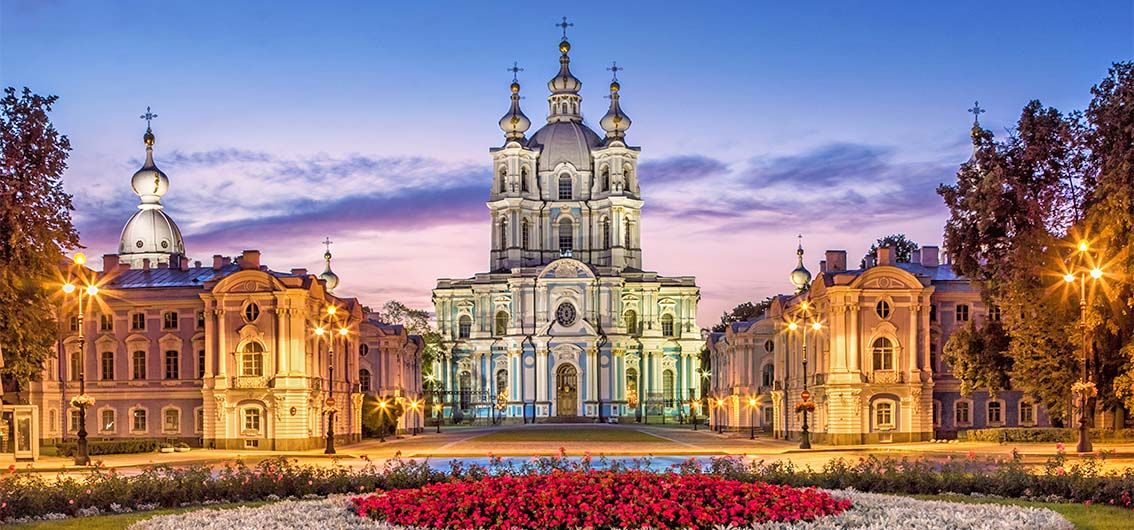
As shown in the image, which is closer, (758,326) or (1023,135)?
(1023,135)

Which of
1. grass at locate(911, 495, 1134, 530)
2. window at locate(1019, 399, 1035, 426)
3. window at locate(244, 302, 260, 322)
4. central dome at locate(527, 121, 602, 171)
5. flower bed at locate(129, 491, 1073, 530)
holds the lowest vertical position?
window at locate(1019, 399, 1035, 426)

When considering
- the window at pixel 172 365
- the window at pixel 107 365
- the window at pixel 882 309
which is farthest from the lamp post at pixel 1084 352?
the window at pixel 107 365

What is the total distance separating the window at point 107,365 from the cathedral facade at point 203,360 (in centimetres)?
5

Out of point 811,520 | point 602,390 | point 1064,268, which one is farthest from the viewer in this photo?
point 602,390

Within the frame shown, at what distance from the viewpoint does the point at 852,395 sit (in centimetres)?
6775

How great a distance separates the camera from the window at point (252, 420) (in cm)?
6788

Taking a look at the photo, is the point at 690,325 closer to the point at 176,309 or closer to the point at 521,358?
the point at 521,358

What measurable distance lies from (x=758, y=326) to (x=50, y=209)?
4876cm

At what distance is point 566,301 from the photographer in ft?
457

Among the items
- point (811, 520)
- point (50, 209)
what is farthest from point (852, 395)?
point (811, 520)

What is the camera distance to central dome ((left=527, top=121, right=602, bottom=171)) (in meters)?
147

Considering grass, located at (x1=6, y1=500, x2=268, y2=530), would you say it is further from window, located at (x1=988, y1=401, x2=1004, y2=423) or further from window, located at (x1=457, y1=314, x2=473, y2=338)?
window, located at (x1=457, y1=314, x2=473, y2=338)

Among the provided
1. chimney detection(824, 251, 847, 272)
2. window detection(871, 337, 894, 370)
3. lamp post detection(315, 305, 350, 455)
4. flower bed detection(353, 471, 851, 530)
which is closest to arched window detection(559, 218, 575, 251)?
chimney detection(824, 251, 847, 272)

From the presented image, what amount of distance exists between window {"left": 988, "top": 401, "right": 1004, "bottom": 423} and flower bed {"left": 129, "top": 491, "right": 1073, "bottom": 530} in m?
49.9
